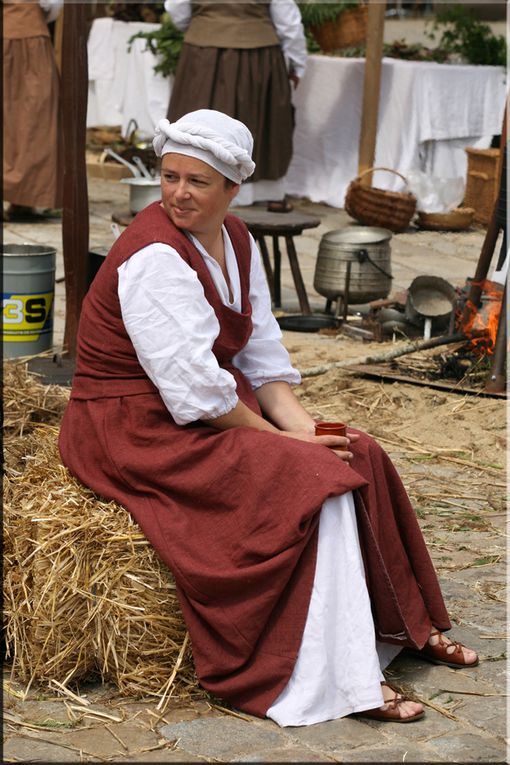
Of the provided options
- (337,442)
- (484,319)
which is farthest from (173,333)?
(484,319)

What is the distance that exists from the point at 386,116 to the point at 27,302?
19.3ft

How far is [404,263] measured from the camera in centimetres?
925

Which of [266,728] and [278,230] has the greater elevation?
[278,230]

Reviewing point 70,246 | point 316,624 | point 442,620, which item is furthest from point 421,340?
point 316,624

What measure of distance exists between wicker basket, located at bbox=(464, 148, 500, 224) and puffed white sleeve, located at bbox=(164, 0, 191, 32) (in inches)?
105

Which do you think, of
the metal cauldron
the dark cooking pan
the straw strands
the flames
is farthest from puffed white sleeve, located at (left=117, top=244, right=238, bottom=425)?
the metal cauldron

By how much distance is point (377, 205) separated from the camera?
9.90m

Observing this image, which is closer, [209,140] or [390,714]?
[390,714]

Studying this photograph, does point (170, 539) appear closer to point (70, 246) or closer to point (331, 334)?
point (70, 246)

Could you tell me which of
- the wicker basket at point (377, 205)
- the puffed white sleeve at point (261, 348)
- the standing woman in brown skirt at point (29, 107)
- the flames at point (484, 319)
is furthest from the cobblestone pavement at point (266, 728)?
the standing woman in brown skirt at point (29, 107)

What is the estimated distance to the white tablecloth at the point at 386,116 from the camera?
1073 centimetres

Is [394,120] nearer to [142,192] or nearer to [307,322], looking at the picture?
[142,192]

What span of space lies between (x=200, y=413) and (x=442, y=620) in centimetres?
94

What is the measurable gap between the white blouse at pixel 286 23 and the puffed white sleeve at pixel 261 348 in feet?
22.5
